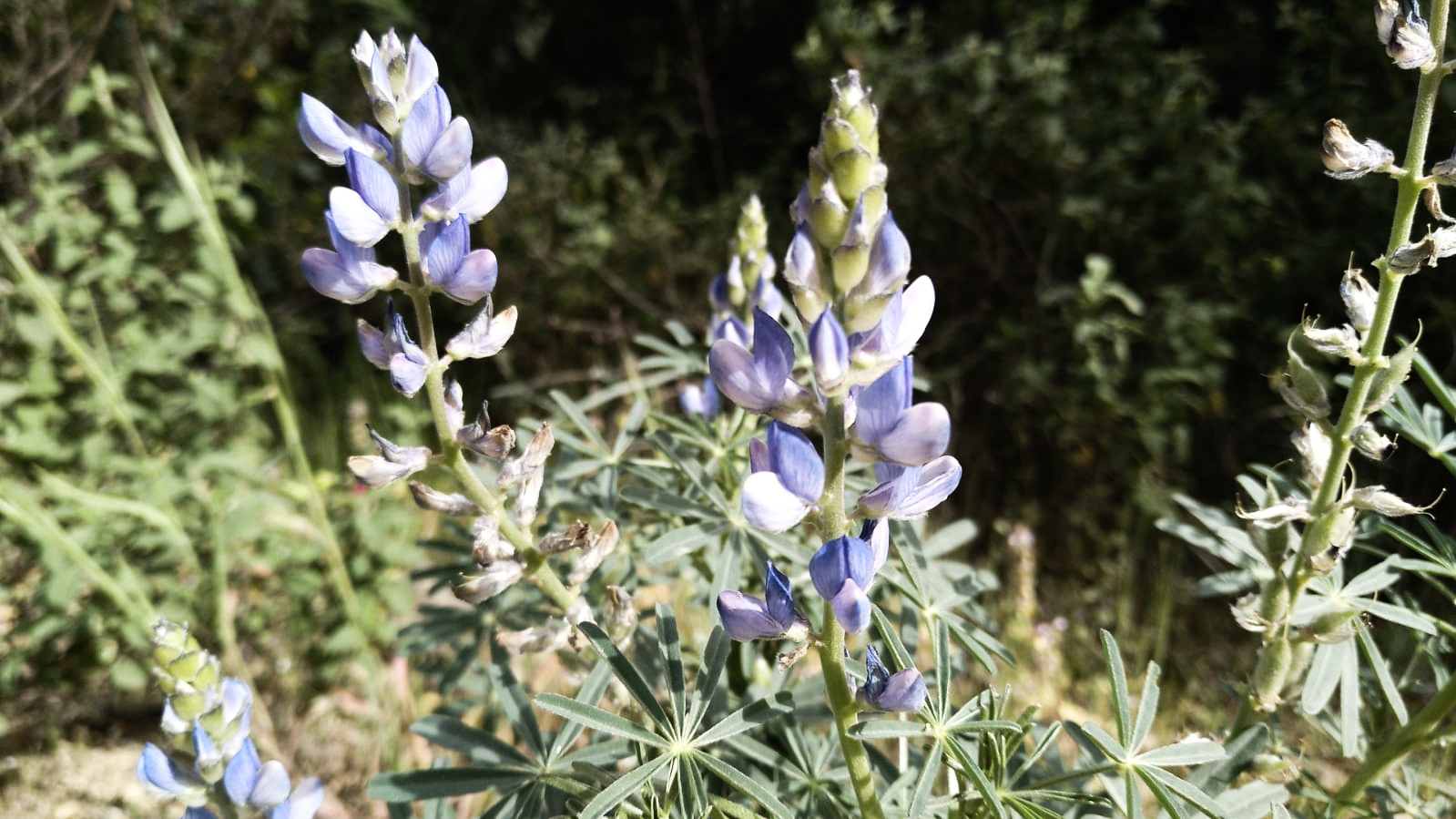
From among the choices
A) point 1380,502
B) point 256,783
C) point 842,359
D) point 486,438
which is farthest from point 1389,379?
point 256,783

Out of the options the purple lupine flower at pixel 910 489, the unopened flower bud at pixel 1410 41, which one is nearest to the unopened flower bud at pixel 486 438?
the purple lupine flower at pixel 910 489

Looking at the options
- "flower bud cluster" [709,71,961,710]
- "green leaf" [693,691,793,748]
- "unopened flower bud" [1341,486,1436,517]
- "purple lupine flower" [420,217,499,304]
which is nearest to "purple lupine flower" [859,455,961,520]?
"flower bud cluster" [709,71,961,710]

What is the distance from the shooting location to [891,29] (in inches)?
152

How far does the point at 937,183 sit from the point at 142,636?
127 inches

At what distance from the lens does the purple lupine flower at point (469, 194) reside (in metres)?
1.17

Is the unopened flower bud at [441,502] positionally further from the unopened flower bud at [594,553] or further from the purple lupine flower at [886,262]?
the purple lupine flower at [886,262]

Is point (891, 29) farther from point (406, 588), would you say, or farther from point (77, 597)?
point (77, 597)

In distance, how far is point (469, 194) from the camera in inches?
46.9

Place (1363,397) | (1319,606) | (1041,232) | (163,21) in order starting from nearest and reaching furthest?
(1363,397), (1319,606), (163,21), (1041,232)

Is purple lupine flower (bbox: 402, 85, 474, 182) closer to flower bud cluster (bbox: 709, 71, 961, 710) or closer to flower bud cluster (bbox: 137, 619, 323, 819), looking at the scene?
flower bud cluster (bbox: 709, 71, 961, 710)

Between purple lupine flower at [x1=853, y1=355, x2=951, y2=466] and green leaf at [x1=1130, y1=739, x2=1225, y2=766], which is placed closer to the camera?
purple lupine flower at [x1=853, y1=355, x2=951, y2=466]

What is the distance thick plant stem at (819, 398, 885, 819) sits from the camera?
0.96 metres

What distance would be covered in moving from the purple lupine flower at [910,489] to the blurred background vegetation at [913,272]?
2.11 metres

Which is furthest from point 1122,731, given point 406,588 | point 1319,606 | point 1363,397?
point 406,588
